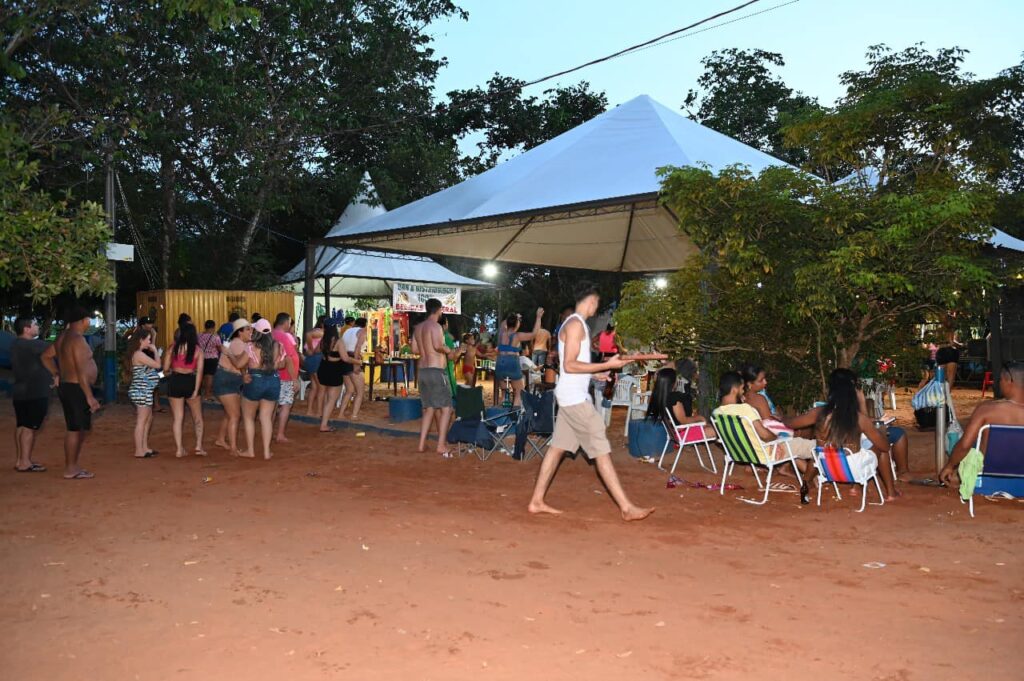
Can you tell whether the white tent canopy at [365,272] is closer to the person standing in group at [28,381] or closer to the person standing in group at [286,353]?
the person standing in group at [286,353]

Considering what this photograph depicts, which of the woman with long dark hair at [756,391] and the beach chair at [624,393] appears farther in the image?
the beach chair at [624,393]

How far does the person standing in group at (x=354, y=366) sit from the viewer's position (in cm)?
1206

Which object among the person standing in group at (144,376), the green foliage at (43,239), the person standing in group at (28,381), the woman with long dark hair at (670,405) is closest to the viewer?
the green foliage at (43,239)

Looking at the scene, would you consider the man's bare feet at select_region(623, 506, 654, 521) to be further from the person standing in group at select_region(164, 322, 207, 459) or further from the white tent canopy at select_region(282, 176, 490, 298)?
the white tent canopy at select_region(282, 176, 490, 298)

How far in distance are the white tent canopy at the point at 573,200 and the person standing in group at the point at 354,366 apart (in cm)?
146

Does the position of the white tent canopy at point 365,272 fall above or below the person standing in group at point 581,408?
above

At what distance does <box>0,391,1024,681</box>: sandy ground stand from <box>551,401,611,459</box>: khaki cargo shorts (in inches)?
21.4

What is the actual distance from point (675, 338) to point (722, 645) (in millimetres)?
5196

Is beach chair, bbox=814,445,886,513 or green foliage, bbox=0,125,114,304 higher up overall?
green foliage, bbox=0,125,114,304

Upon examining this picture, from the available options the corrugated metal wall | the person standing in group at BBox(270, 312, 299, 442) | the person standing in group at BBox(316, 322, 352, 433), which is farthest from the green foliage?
the corrugated metal wall

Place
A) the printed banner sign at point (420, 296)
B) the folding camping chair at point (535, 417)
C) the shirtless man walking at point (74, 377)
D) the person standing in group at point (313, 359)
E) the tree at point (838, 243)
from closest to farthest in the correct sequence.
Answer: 1. the tree at point (838, 243)
2. the shirtless man walking at point (74, 377)
3. the folding camping chair at point (535, 417)
4. the person standing in group at point (313, 359)
5. the printed banner sign at point (420, 296)

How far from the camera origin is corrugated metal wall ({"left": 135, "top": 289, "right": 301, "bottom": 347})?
17031mm

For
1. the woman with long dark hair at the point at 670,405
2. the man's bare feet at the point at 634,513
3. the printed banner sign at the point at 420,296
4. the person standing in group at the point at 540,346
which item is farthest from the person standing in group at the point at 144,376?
the printed banner sign at the point at 420,296

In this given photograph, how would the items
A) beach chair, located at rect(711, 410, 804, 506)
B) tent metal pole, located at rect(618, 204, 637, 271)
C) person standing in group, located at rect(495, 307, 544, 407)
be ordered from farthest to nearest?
tent metal pole, located at rect(618, 204, 637, 271), person standing in group, located at rect(495, 307, 544, 407), beach chair, located at rect(711, 410, 804, 506)
